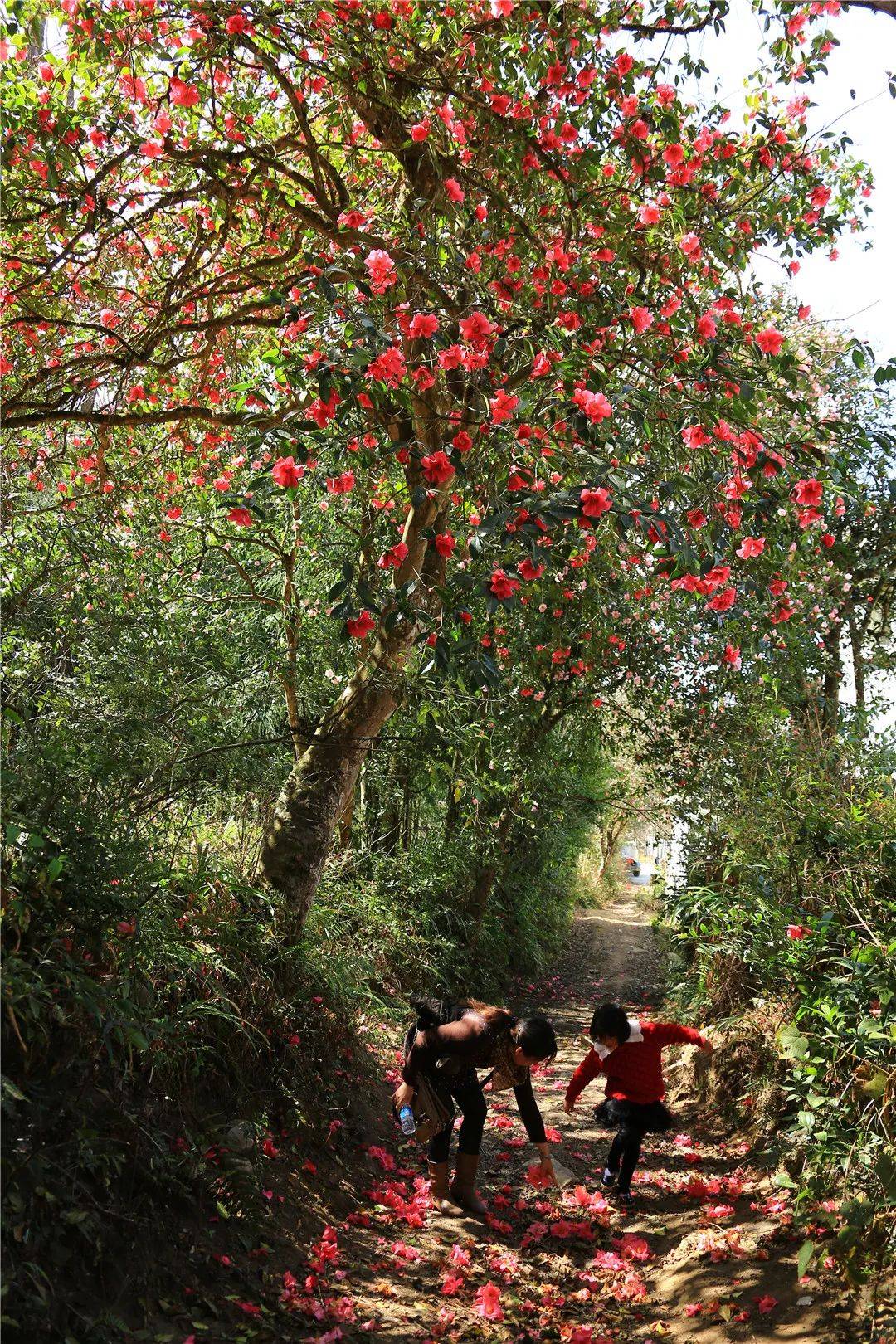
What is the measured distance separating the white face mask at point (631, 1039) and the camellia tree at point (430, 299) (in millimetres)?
1614

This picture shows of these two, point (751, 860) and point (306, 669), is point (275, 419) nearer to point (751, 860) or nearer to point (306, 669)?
point (306, 669)

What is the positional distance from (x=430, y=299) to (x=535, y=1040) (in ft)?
11.1

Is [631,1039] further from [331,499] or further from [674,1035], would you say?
[331,499]

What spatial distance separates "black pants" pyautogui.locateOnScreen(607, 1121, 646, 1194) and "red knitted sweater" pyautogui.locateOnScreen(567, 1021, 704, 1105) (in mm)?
126

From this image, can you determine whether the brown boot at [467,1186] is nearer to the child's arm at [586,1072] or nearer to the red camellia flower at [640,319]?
the child's arm at [586,1072]

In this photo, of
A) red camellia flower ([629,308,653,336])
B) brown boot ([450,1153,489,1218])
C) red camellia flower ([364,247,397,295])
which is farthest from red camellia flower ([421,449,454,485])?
brown boot ([450,1153,489,1218])

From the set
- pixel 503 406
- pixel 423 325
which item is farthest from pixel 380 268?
pixel 503 406

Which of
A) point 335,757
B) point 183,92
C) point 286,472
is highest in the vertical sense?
point 183,92

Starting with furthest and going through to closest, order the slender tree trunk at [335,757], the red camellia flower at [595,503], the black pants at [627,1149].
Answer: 1. the slender tree trunk at [335,757]
2. the black pants at [627,1149]
3. the red camellia flower at [595,503]

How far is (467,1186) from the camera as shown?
14.3 feet

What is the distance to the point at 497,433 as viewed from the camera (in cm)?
354

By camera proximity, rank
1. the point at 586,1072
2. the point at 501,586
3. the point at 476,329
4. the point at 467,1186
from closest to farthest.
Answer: the point at 501,586 → the point at 476,329 → the point at 467,1186 → the point at 586,1072

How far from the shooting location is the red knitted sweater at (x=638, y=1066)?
4613 millimetres

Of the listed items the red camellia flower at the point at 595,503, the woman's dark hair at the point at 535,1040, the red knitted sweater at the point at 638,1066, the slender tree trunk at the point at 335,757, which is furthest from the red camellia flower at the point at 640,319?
the red knitted sweater at the point at 638,1066
